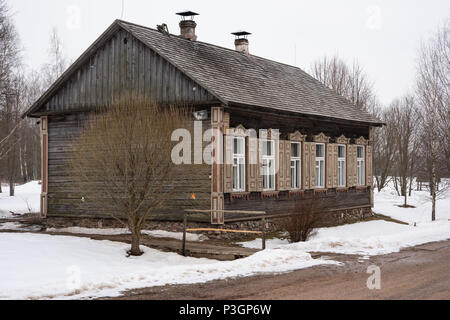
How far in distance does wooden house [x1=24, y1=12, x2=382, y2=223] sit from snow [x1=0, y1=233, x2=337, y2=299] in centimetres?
398

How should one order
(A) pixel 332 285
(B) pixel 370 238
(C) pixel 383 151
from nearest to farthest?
1. (A) pixel 332 285
2. (B) pixel 370 238
3. (C) pixel 383 151

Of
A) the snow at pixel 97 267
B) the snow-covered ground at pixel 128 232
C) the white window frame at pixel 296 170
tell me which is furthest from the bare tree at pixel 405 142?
the snow at pixel 97 267

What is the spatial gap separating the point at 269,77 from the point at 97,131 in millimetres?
10320

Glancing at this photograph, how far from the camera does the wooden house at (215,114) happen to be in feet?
60.4

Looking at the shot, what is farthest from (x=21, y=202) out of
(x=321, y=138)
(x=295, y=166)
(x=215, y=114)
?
(x=215, y=114)

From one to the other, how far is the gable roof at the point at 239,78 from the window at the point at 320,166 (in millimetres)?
1395

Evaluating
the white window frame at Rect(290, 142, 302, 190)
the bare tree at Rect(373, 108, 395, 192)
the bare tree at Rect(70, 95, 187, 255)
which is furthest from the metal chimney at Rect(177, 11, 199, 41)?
the bare tree at Rect(373, 108, 395, 192)

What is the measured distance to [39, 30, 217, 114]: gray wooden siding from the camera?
1869 centimetres

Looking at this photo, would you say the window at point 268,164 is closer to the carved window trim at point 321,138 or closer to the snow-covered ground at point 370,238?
the snow-covered ground at point 370,238

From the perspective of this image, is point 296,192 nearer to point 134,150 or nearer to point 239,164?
point 239,164

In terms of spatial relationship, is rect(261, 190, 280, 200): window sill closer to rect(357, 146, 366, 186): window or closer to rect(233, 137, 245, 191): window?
rect(233, 137, 245, 191): window

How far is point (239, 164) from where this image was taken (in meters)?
19.1

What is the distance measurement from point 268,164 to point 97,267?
8.96 meters
